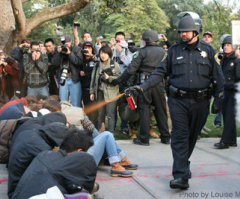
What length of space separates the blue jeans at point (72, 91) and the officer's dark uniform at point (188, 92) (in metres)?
3.79

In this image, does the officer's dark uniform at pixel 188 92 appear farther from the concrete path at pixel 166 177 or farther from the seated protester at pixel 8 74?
the seated protester at pixel 8 74

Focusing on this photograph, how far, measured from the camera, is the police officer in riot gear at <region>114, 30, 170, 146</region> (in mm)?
6672

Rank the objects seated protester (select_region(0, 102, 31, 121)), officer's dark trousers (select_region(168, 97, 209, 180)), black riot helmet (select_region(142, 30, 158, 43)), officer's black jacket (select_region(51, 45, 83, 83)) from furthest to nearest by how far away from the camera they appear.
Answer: officer's black jacket (select_region(51, 45, 83, 83)) < black riot helmet (select_region(142, 30, 158, 43)) < seated protester (select_region(0, 102, 31, 121)) < officer's dark trousers (select_region(168, 97, 209, 180))

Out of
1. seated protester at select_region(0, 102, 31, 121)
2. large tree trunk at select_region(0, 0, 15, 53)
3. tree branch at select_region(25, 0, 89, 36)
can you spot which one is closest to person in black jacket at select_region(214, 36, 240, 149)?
seated protester at select_region(0, 102, 31, 121)

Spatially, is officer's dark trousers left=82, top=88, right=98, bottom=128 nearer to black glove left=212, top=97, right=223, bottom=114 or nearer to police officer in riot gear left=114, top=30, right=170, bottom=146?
police officer in riot gear left=114, top=30, right=170, bottom=146

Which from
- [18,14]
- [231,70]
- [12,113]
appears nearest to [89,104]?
[12,113]

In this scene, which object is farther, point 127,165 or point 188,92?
point 127,165

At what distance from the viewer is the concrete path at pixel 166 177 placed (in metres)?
4.24

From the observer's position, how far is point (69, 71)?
7.97 metres

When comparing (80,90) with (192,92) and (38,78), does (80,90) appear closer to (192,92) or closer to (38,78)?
(38,78)

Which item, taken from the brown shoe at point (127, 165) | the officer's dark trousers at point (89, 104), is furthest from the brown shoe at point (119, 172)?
the officer's dark trousers at point (89, 104)

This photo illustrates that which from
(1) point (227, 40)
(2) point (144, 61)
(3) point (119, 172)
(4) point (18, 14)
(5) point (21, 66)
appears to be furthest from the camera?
(4) point (18, 14)

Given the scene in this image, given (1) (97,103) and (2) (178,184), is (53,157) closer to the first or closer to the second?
(2) (178,184)

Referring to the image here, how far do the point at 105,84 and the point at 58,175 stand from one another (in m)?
4.37
